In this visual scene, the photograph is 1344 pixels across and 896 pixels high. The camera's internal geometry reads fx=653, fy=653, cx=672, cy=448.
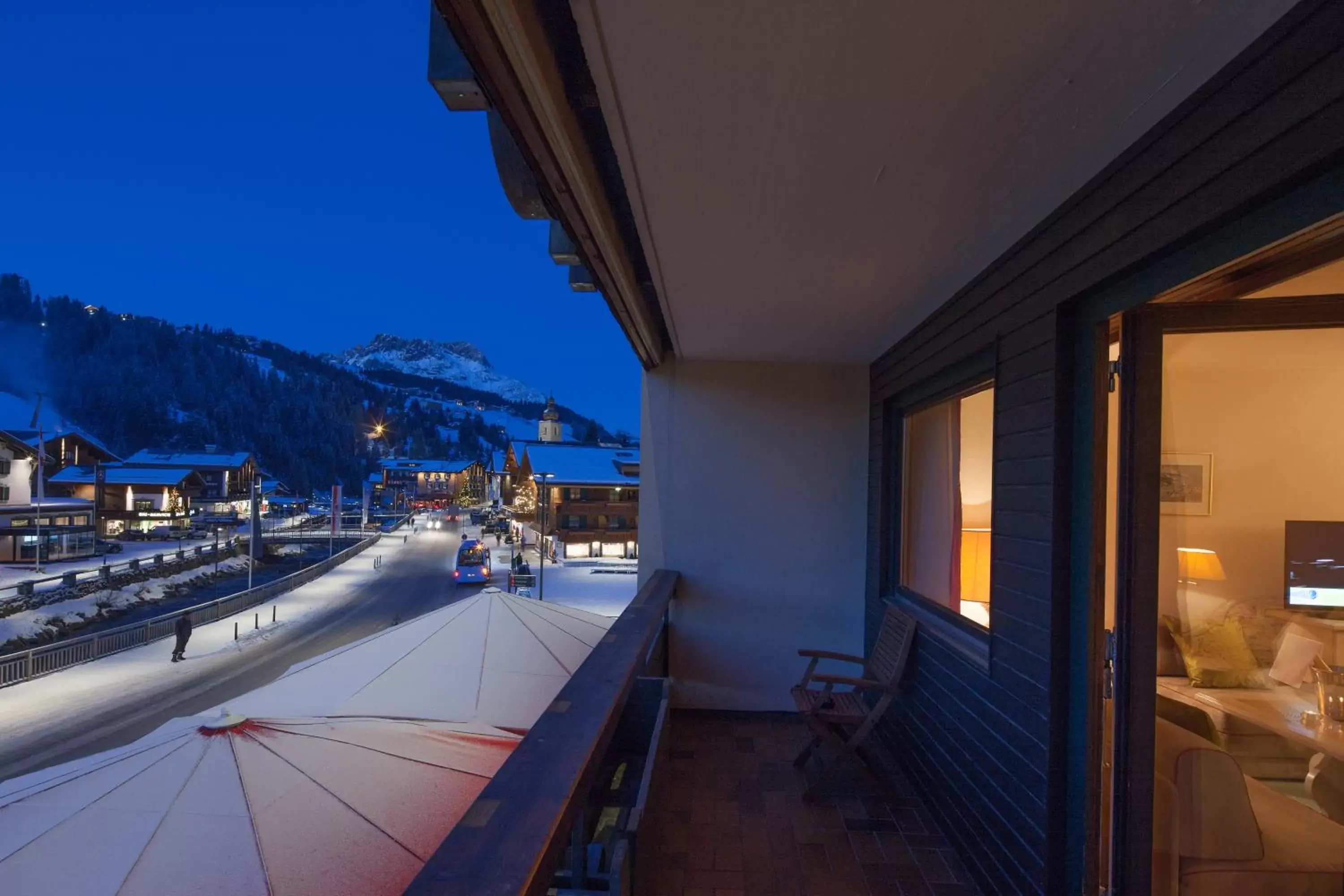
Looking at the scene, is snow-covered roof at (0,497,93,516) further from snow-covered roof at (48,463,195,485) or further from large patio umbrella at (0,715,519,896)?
large patio umbrella at (0,715,519,896)

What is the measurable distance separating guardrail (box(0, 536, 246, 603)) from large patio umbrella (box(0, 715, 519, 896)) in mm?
22926

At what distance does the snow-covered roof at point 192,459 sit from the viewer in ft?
129

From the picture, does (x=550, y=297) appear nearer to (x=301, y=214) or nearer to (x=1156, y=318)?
(x=301, y=214)

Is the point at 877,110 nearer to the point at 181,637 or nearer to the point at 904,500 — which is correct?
the point at 904,500

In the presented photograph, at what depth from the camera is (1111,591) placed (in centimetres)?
183

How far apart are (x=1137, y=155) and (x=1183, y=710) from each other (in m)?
1.53

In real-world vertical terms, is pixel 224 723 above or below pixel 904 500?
below

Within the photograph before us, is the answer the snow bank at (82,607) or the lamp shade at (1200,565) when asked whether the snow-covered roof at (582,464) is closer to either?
the snow bank at (82,607)

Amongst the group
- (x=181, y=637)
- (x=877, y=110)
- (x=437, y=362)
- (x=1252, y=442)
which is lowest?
(x=181, y=637)

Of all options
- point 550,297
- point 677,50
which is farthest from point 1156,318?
point 550,297

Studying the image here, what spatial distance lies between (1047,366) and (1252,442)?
0.64m

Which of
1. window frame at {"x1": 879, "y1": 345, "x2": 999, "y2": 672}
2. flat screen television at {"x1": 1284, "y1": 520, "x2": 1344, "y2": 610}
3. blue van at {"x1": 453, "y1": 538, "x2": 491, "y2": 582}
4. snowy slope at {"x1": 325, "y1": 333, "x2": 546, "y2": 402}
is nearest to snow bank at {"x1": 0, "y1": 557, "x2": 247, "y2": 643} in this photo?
blue van at {"x1": 453, "y1": 538, "x2": 491, "y2": 582}

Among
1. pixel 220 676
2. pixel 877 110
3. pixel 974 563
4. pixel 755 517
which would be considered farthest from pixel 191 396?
pixel 877 110

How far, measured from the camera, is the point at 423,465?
73875 mm
